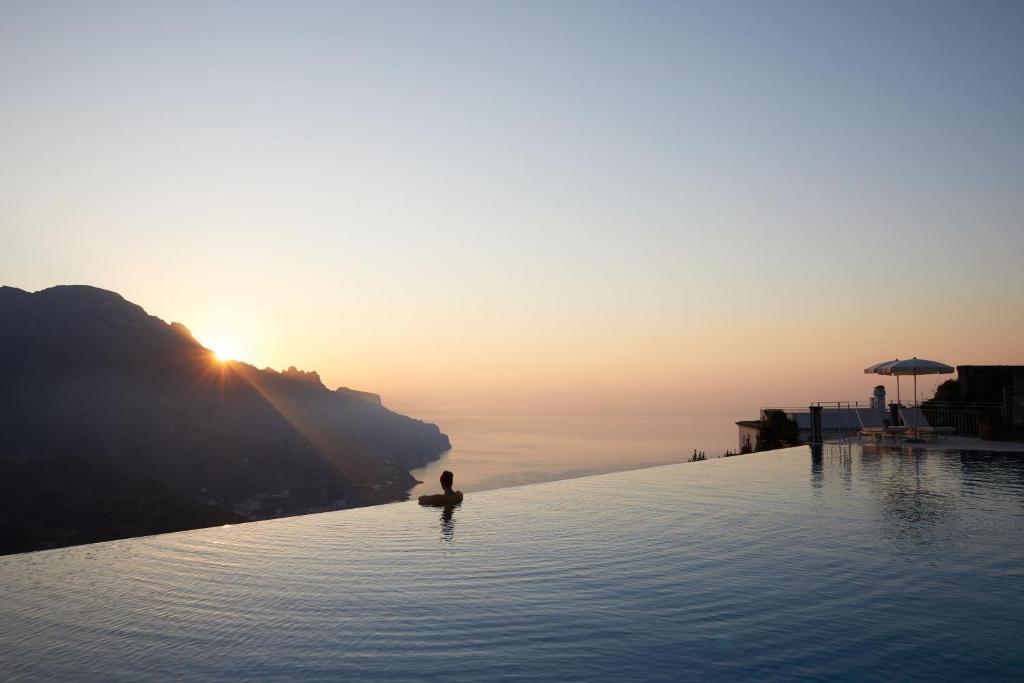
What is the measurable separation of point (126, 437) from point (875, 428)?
164 metres

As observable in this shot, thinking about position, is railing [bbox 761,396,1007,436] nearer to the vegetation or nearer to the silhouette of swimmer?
the vegetation

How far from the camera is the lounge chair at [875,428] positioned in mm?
26656

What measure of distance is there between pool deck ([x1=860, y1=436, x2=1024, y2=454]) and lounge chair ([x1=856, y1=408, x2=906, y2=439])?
1.35 feet

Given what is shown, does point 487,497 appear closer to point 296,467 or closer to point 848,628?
point 848,628

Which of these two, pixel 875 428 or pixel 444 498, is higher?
pixel 875 428

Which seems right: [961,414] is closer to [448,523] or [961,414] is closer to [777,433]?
[777,433]

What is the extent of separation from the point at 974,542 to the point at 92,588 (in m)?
13.8

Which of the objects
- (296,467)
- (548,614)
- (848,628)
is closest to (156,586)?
(548,614)

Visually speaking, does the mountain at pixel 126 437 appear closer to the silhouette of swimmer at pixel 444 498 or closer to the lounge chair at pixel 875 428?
the lounge chair at pixel 875 428

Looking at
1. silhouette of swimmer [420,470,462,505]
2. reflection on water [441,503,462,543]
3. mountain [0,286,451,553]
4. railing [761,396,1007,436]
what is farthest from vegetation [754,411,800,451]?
mountain [0,286,451,553]

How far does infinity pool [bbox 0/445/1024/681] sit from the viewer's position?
6.21m

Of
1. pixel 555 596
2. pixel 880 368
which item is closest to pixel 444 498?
pixel 555 596

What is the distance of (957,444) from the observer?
86.4 feet

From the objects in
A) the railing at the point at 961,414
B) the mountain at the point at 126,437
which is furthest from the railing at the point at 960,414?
the mountain at the point at 126,437
